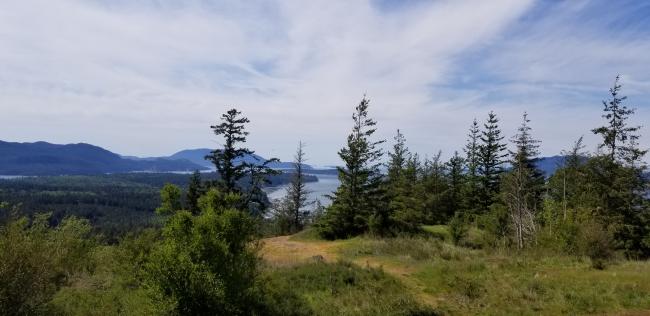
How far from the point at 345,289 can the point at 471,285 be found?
4.25m

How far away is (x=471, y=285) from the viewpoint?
14523 millimetres

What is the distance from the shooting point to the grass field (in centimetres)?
1248

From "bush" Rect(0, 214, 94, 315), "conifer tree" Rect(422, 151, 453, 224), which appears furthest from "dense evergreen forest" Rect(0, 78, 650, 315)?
"conifer tree" Rect(422, 151, 453, 224)

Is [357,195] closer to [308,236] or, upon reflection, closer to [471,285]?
[308,236]

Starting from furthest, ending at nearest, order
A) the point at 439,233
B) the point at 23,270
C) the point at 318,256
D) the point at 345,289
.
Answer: the point at 439,233
the point at 318,256
the point at 345,289
the point at 23,270

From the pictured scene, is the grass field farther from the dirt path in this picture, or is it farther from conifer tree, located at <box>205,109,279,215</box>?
conifer tree, located at <box>205,109,279,215</box>

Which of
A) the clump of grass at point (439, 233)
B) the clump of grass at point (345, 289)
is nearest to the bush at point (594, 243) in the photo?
the clump of grass at point (345, 289)

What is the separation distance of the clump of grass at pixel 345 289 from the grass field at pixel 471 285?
0.03 meters

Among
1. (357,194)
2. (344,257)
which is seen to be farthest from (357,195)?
(344,257)

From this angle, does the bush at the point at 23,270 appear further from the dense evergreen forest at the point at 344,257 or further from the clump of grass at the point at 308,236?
the clump of grass at the point at 308,236

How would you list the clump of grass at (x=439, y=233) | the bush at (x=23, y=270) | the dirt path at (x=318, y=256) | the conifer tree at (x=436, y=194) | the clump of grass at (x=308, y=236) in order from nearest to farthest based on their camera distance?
the bush at (x=23, y=270) < the dirt path at (x=318, y=256) < the clump of grass at (x=439, y=233) < the clump of grass at (x=308, y=236) < the conifer tree at (x=436, y=194)

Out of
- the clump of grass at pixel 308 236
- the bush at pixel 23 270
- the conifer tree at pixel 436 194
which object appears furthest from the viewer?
the conifer tree at pixel 436 194

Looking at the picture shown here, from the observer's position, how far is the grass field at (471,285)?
1248 cm

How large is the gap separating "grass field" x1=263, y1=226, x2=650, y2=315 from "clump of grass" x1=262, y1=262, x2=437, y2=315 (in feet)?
0.09
